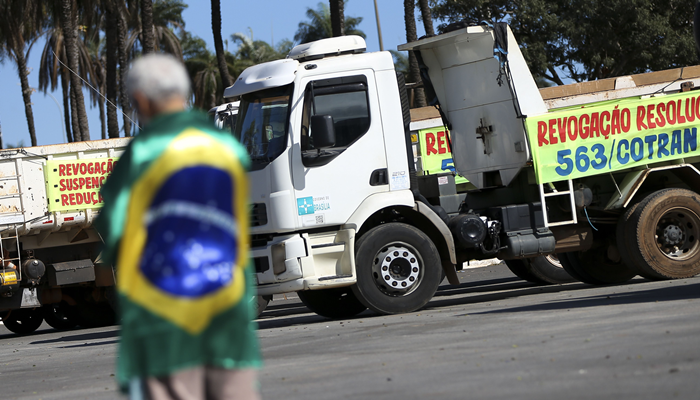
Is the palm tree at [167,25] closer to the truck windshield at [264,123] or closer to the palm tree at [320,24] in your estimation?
the palm tree at [320,24]

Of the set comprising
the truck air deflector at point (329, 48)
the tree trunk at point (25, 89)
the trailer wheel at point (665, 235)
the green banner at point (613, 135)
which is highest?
the tree trunk at point (25, 89)

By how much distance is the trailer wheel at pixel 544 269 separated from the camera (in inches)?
580

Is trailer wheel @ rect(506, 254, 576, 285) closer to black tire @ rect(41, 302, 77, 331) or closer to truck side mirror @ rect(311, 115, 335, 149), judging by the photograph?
truck side mirror @ rect(311, 115, 335, 149)

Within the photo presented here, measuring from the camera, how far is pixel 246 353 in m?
3.35

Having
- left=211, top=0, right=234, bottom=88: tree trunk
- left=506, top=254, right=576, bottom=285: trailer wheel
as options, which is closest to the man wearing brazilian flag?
left=506, top=254, right=576, bottom=285: trailer wheel

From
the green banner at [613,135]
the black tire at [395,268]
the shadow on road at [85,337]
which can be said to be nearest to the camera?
the black tire at [395,268]

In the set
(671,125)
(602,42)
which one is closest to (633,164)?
(671,125)

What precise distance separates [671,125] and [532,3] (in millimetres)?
24902

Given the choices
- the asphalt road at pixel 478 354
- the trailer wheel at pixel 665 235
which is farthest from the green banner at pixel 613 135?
the asphalt road at pixel 478 354

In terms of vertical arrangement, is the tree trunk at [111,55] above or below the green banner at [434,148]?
above

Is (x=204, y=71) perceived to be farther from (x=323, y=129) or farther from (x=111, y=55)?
(x=323, y=129)

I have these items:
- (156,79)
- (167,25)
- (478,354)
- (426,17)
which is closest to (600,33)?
(426,17)

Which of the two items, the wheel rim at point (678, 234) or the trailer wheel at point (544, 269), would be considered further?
the trailer wheel at point (544, 269)

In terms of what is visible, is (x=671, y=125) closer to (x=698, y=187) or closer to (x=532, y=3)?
(x=698, y=187)
